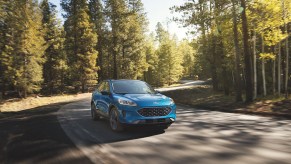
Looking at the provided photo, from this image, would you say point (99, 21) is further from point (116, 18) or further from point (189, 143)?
point (189, 143)

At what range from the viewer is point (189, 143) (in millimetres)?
7859

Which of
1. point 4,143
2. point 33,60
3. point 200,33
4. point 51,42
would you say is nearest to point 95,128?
point 4,143

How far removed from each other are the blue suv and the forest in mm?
10002

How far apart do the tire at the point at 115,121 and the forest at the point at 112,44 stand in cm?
1087

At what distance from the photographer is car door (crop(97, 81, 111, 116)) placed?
10.4 metres

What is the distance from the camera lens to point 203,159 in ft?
20.8

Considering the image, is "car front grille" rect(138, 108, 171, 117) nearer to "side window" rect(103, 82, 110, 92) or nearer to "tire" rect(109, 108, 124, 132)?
"tire" rect(109, 108, 124, 132)

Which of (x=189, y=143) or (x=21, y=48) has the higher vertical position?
(x=21, y=48)

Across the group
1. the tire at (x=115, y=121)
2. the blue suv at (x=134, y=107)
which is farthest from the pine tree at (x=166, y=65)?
the tire at (x=115, y=121)

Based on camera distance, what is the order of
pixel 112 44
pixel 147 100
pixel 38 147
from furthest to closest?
pixel 112 44, pixel 147 100, pixel 38 147

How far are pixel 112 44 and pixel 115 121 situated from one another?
120ft

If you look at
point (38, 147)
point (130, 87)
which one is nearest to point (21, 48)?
point (130, 87)

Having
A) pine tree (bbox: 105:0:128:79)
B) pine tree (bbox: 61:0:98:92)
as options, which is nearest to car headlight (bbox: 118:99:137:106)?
pine tree (bbox: 61:0:98:92)

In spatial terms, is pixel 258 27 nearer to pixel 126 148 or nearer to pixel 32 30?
pixel 126 148
